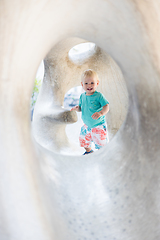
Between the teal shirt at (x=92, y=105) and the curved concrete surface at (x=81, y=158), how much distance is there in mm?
501

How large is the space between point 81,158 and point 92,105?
1.72 feet

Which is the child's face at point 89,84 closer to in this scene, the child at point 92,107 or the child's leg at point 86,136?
the child at point 92,107

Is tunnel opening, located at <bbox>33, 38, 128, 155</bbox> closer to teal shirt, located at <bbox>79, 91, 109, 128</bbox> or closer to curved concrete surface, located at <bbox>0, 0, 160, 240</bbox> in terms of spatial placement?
teal shirt, located at <bbox>79, 91, 109, 128</bbox>

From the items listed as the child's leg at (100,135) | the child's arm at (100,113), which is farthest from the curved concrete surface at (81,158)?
the child's leg at (100,135)

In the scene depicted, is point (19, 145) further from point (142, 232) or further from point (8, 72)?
point (142, 232)

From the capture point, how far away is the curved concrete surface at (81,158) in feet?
0.85

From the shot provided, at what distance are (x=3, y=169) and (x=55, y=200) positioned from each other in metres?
0.21

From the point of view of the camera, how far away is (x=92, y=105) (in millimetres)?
1115

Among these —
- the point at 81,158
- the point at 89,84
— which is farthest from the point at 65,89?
the point at 81,158

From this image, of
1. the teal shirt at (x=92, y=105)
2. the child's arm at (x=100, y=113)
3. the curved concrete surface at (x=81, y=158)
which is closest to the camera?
the curved concrete surface at (x=81, y=158)

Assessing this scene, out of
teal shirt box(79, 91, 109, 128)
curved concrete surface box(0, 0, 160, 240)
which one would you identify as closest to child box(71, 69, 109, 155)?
teal shirt box(79, 91, 109, 128)

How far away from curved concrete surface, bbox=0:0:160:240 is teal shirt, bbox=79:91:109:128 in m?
0.50

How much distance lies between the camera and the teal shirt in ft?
3.63

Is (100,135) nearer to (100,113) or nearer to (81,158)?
(100,113)
